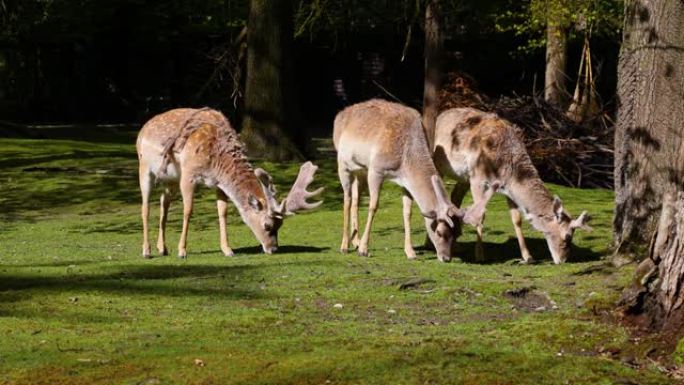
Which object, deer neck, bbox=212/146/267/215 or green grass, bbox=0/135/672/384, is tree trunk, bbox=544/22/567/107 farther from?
deer neck, bbox=212/146/267/215

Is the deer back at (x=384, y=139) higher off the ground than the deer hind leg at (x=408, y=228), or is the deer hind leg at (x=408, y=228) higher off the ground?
the deer back at (x=384, y=139)

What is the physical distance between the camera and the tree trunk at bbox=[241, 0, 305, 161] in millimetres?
28172

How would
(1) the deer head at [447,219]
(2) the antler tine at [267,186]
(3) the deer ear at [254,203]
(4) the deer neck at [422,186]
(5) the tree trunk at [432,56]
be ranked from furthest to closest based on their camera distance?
(5) the tree trunk at [432,56], (3) the deer ear at [254,203], (2) the antler tine at [267,186], (4) the deer neck at [422,186], (1) the deer head at [447,219]

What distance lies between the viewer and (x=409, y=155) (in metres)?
15.7

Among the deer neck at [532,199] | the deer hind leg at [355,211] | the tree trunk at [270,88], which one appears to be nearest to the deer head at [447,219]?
the deer neck at [532,199]

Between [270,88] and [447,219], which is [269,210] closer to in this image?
[447,219]

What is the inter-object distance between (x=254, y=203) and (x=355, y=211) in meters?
1.43

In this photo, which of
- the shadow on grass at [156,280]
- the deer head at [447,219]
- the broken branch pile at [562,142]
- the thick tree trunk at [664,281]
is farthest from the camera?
the broken branch pile at [562,142]

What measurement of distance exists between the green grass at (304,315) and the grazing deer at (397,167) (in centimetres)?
50

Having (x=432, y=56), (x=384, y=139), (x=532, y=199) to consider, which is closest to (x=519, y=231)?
(x=532, y=199)

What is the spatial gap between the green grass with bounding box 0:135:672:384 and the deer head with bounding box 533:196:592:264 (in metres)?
0.26

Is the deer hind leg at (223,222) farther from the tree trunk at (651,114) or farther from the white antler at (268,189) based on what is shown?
the tree trunk at (651,114)

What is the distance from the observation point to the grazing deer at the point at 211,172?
15758 millimetres

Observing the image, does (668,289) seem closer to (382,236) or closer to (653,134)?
(653,134)
